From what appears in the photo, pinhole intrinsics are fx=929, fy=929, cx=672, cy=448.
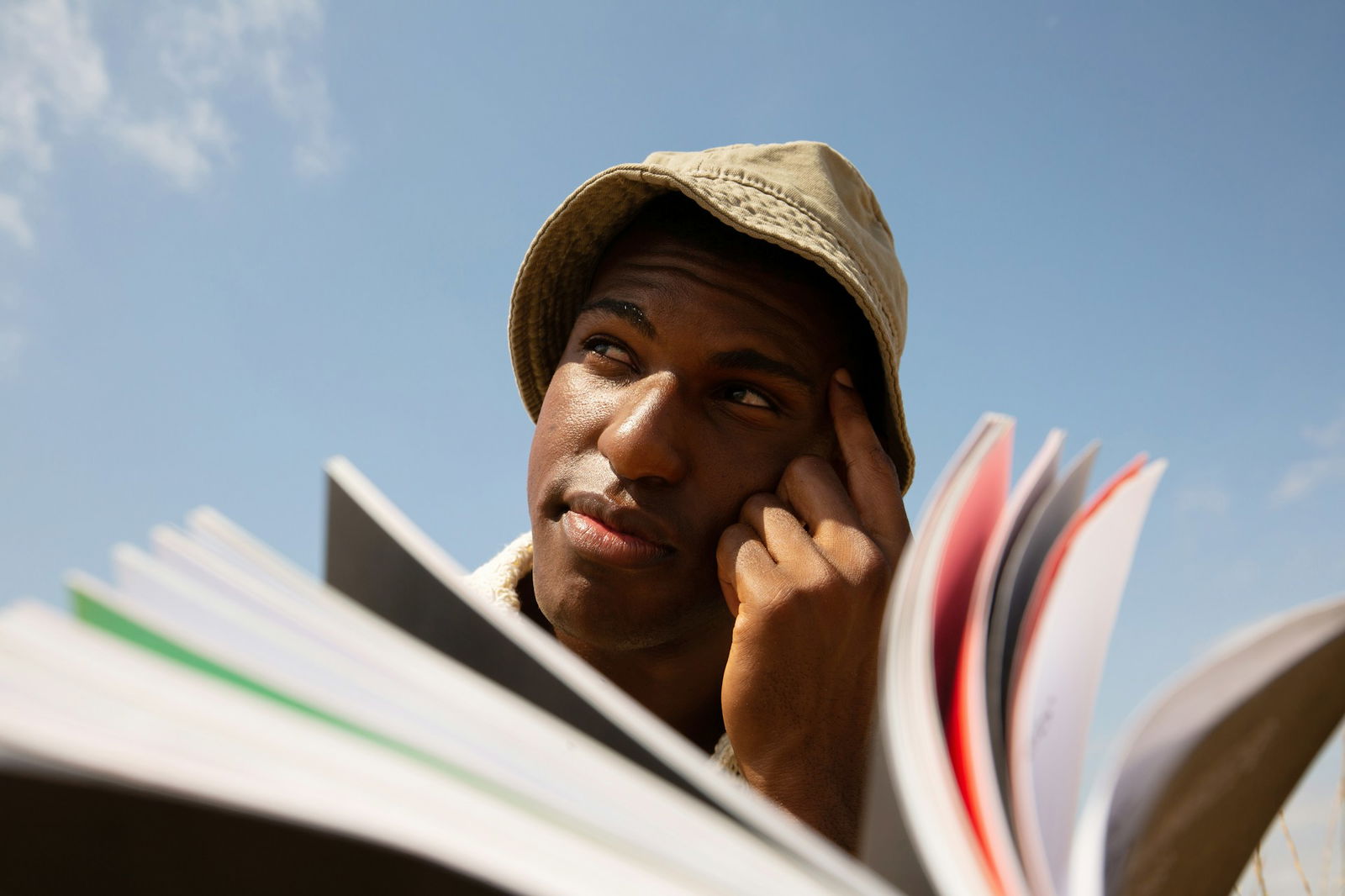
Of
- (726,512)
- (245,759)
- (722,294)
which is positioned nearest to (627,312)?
(722,294)

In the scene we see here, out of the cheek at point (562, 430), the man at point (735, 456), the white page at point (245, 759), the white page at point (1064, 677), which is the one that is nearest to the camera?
the white page at point (245, 759)

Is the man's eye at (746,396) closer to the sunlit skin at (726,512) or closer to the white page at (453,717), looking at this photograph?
the sunlit skin at (726,512)

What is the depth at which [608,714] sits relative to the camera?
24.7 inches

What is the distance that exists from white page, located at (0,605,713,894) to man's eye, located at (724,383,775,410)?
1828mm

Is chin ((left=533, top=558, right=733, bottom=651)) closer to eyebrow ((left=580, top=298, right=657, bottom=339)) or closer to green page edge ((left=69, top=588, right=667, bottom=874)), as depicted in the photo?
eyebrow ((left=580, top=298, right=657, bottom=339))

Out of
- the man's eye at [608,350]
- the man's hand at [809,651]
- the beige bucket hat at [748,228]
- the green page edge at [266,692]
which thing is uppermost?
the beige bucket hat at [748,228]

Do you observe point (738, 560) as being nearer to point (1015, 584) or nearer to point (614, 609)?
point (614, 609)

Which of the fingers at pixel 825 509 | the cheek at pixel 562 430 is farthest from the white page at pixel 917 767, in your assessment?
the cheek at pixel 562 430

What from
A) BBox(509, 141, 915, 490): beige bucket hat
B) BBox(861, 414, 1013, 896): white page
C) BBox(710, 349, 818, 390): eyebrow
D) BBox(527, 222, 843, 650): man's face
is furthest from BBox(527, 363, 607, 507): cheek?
BBox(861, 414, 1013, 896): white page

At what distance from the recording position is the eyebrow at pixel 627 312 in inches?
92.7

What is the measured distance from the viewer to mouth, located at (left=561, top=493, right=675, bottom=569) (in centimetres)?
205

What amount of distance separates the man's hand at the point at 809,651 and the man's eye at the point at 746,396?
0.32 meters

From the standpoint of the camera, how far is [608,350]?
2.43 meters

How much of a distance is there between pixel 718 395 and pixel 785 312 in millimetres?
308
